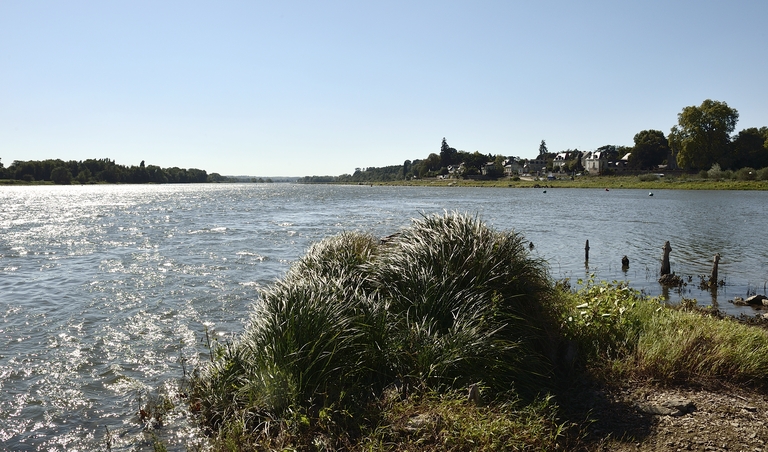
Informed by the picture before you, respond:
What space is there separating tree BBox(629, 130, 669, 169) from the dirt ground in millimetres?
163813

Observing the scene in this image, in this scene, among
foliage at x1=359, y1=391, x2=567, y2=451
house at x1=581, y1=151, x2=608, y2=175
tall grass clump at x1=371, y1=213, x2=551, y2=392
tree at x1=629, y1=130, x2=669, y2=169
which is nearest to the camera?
foliage at x1=359, y1=391, x2=567, y2=451

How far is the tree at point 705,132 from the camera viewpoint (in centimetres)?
12331

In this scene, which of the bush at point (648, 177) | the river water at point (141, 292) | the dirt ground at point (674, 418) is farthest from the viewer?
the bush at point (648, 177)

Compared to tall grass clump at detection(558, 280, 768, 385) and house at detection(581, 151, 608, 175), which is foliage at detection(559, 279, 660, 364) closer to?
tall grass clump at detection(558, 280, 768, 385)

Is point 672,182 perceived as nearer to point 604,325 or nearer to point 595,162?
point 595,162

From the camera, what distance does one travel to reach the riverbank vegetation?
6.45 metres

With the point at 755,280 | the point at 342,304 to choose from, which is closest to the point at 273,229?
the point at 755,280

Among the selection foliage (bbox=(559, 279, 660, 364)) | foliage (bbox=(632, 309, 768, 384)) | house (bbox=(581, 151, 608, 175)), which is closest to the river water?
foliage (bbox=(559, 279, 660, 364))

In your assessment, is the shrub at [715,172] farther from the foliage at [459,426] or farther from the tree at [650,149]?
the foliage at [459,426]

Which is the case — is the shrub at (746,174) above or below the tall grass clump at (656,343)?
above

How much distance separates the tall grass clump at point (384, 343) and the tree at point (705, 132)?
13515cm

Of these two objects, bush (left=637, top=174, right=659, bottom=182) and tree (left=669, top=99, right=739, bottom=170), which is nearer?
tree (left=669, top=99, right=739, bottom=170)

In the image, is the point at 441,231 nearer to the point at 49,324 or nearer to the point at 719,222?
the point at 49,324

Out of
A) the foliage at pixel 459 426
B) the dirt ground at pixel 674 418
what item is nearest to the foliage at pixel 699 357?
the dirt ground at pixel 674 418
